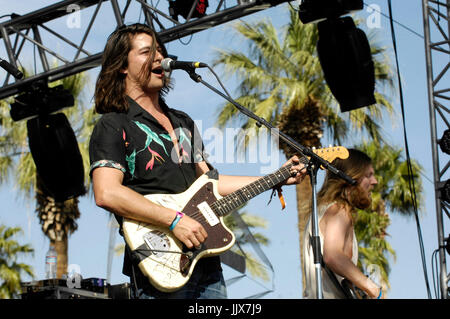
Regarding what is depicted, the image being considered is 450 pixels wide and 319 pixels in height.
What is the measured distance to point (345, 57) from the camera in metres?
5.81

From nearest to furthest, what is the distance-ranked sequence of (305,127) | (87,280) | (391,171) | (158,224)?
(158,224), (87,280), (305,127), (391,171)

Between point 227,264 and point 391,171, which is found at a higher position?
point 391,171

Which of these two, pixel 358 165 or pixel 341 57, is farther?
pixel 341 57

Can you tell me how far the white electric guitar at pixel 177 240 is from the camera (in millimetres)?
2848

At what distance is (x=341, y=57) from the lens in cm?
582

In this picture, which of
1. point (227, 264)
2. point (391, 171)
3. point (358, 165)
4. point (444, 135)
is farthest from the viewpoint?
point (391, 171)

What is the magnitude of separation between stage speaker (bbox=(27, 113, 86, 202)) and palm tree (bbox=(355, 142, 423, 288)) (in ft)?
31.6

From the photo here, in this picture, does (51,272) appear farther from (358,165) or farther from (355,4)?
(355,4)

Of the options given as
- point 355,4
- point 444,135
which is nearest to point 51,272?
point 355,4

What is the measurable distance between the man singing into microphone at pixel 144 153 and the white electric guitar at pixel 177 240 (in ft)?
0.13

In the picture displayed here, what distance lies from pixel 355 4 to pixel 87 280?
10.3 ft

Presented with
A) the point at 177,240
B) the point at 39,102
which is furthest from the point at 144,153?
the point at 39,102

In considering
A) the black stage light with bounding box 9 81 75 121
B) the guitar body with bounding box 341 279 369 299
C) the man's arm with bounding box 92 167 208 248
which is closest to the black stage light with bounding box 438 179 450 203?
the guitar body with bounding box 341 279 369 299

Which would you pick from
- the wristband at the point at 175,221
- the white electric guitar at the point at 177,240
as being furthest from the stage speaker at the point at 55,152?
the wristband at the point at 175,221
